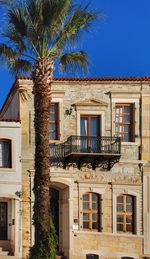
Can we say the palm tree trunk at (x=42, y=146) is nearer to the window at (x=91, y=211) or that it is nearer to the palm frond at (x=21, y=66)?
the palm frond at (x=21, y=66)

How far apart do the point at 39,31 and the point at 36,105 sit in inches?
109

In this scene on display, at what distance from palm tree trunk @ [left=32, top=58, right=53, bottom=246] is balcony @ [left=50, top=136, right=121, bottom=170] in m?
8.69

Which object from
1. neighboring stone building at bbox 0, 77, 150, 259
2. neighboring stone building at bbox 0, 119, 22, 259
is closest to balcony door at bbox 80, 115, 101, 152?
neighboring stone building at bbox 0, 77, 150, 259

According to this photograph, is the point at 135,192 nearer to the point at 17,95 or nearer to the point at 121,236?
the point at 121,236

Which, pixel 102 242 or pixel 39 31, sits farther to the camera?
pixel 102 242

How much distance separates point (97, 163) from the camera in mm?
28812

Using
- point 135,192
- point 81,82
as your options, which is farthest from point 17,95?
point 135,192

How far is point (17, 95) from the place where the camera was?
29.5 meters

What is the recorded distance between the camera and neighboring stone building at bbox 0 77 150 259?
28.3 meters

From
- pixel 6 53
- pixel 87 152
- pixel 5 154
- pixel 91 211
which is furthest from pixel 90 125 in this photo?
pixel 6 53

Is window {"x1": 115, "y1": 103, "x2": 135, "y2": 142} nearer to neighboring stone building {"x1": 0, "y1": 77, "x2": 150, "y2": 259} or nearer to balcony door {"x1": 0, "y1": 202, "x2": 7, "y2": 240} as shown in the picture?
neighboring stone building {"x1": 0, "y1": 77, "x2": 150, "y2": 259}

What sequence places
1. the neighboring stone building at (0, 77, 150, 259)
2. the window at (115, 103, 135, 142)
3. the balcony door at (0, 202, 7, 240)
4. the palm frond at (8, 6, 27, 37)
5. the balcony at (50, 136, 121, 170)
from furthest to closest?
the balcony door at (0, 202, 7, 240) → the window at (115, 103, 135, 142) → the neighboring stone building at (0, 77, 150, 259) → the balcony at (50, 136, 121, 170) → the palm frond at (8, 6, 27, 37)

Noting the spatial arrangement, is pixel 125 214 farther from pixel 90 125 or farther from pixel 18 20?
pixel 18 20

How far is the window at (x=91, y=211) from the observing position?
94.1ft
